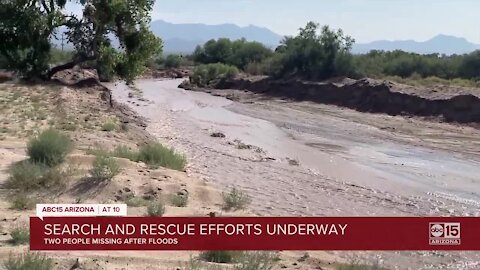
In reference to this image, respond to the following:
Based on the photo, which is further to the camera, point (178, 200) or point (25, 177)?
point (178, 200)

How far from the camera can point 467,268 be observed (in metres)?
9.92

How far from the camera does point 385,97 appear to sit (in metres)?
40.1

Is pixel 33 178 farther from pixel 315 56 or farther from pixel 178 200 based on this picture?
pixel 315 56

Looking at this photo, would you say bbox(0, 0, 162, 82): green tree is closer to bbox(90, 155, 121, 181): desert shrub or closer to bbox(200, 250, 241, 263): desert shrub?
bbox(90, 155, 121, 181): desert shrub

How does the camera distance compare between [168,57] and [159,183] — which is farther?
[168,57]

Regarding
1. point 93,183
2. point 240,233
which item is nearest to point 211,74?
point 93,183

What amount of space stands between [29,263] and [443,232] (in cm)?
539

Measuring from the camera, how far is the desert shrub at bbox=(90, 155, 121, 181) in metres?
11.9

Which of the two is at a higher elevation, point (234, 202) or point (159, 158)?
point (159, 158)

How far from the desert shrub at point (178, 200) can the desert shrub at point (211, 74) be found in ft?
163

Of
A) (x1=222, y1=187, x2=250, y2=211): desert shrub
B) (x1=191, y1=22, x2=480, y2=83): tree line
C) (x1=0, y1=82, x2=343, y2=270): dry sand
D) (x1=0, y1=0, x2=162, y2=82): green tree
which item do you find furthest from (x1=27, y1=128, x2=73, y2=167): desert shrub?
(x1=191, y1=22, x2=480, y2=83): tree line

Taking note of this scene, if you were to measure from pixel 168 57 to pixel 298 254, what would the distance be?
83.3 metres

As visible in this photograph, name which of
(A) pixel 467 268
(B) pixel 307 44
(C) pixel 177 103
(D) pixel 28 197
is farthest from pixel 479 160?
(B) pixel 307 44

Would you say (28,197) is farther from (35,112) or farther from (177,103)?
(177,103)
